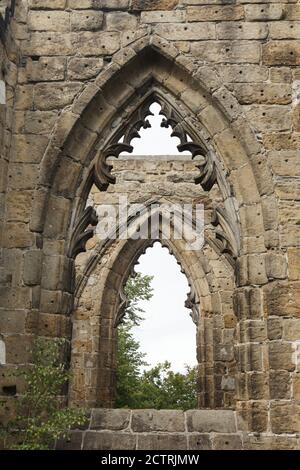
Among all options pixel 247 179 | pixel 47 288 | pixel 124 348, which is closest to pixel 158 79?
pixel 247 179

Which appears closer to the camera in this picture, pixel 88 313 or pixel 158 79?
pixel 158 79

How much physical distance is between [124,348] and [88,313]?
6.32 meters

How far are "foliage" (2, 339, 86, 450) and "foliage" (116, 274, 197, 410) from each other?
A: 892 cm

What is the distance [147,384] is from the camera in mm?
14734

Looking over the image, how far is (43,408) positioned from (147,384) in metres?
10.7

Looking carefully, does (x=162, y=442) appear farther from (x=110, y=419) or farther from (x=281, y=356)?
(x=281, y=356)

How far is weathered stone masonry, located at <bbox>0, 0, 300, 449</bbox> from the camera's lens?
180 inches

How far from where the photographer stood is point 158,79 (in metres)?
5.38

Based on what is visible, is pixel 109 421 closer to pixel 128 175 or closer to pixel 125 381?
pixel 128 175

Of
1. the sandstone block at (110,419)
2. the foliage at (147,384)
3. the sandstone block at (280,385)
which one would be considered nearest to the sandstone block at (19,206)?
the sandstone block at (110,419)

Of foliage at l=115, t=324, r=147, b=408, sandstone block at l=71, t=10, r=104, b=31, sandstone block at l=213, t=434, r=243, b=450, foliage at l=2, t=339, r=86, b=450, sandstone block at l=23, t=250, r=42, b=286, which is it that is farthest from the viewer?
foliage at l=115, t=324, r=147, b=408

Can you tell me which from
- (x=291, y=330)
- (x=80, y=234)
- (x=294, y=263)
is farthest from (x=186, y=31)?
(x=291, y=330)

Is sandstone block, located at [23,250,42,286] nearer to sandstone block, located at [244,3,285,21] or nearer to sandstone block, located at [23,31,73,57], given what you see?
sandstone block, located at [23,31,73,57]

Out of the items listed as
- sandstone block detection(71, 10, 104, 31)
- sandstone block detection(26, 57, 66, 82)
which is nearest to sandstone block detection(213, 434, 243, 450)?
sandstone block detection(26, 57, 66, 82)
